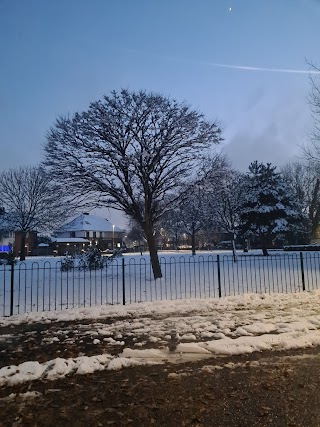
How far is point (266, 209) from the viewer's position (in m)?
33.0

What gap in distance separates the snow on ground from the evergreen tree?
79.5ft

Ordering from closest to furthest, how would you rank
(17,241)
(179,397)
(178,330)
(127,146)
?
(179,397) < (178,330) < (127,146) < (17,241)

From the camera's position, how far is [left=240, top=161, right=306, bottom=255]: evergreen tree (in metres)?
33.3

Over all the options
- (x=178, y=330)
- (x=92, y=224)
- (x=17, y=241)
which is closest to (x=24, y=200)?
(x=17, y=241)

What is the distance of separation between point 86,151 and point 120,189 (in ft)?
8.14

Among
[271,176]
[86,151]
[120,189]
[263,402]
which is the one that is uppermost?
[271,176]

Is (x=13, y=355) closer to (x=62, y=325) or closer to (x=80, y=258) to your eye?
(x=62, y=325)

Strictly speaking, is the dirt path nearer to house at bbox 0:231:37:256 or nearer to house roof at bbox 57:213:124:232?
house at bbox 0:231:37:256

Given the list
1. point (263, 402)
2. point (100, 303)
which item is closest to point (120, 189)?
point (100, 303)

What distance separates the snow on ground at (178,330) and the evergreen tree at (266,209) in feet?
79.5

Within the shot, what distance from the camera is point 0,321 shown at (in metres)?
7.80

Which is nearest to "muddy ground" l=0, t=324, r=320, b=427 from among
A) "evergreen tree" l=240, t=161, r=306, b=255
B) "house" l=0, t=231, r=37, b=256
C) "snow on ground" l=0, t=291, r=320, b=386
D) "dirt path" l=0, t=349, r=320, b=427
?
"dirt path" l=0, t=349, r=320, b=427

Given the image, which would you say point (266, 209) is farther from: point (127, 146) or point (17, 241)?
point (17, 241)

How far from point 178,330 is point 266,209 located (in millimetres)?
28520
